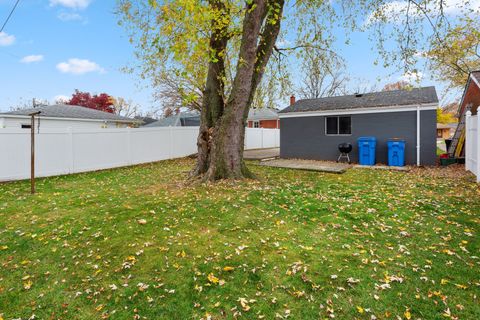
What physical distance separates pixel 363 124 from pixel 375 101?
1216mm

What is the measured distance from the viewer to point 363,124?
12492mm

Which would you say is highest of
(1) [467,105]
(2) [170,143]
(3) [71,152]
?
(1) [467,105]

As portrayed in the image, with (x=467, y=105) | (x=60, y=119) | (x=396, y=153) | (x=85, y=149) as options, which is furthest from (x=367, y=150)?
(x=60, y=119)

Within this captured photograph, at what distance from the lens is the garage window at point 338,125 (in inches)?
512

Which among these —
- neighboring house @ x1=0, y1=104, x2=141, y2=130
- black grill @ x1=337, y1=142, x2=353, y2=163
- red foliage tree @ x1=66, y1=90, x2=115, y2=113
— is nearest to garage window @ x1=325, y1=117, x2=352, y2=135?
black grill @ x1=337, y1=142, x2=353, y2=163

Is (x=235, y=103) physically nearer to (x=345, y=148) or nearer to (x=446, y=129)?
(x=345, y=148)

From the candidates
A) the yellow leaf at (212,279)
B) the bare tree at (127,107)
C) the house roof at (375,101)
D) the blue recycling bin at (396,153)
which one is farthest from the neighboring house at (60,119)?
the bare tree at (127,107)

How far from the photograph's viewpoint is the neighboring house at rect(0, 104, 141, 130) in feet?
47.8

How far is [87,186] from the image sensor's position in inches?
297

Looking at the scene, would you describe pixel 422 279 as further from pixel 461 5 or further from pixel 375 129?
pixel 375 129

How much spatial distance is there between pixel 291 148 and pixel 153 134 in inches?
283

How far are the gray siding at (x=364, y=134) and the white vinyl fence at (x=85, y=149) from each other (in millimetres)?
5752

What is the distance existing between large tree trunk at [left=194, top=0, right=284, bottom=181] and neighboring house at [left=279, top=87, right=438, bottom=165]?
22.8 ft

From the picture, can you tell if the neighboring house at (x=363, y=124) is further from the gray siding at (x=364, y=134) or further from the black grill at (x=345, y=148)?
the black grill at (x=345, y=148)
